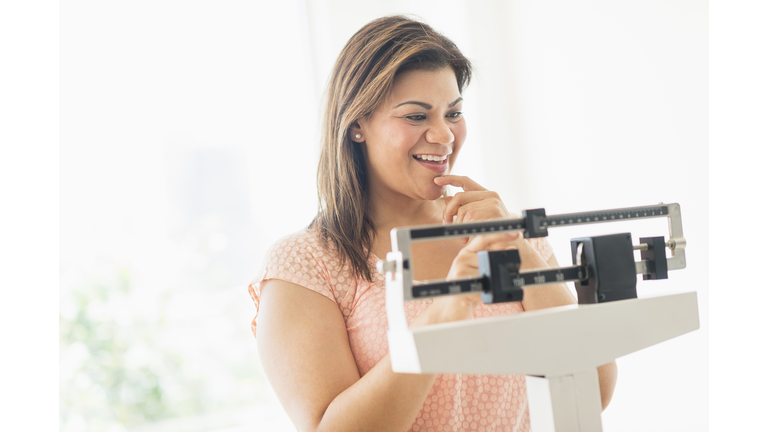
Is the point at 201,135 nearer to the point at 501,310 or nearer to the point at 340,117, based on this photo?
the point at 340,117

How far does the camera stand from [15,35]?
181 cm

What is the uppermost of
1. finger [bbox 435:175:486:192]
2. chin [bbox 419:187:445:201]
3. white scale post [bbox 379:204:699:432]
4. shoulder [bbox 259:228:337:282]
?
finger [bbox 435:175:486:192]

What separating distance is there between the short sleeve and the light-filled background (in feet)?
3.39

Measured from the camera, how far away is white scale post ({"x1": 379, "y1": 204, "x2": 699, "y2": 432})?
0.72 m

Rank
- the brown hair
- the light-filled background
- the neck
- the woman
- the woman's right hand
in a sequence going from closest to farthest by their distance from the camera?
1. the woman's right hand
2. the woman
3. the brown hair
4. the neck
5. the light-filled background

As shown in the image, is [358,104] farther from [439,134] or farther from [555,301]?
[555,301]

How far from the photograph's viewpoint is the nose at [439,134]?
1.25 meters

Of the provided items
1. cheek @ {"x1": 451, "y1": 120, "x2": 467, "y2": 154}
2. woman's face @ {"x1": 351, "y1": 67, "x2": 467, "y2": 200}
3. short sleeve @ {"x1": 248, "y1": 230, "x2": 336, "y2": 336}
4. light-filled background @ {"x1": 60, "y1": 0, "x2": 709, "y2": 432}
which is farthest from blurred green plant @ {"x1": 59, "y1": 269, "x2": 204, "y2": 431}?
cheek @ {"x1": 451, "y1": 120, "x2": 467, "y2": 154}

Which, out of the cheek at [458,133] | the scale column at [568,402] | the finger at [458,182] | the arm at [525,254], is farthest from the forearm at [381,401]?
the cheek at [458,133]

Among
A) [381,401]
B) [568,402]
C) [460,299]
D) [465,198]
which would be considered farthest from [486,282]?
[465,198]

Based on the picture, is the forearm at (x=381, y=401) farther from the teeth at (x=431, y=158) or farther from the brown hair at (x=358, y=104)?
the teeth at (x=431, y=158)

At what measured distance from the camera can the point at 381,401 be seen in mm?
947

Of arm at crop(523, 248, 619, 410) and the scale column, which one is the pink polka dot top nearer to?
arm at crop(523, 248, 619, 410)

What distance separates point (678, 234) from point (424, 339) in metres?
0.50
